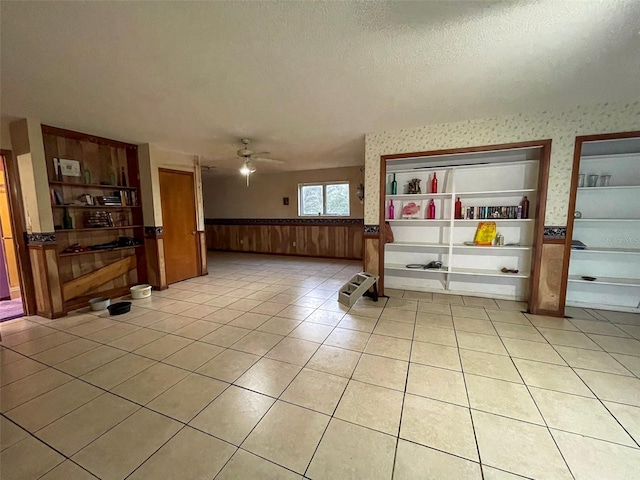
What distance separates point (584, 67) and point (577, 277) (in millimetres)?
2522

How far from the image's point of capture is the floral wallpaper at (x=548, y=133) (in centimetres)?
281

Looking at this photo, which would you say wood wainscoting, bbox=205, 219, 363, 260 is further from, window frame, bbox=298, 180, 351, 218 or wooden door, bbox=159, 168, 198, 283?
wooden door, bbox=159, 168, 198, 283

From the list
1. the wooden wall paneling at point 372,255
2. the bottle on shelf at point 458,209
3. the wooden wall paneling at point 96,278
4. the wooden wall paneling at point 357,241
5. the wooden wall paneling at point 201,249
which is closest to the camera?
the wooden wall paneling at point 96,278

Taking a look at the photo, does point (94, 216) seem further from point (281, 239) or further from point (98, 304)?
point (281, 239)

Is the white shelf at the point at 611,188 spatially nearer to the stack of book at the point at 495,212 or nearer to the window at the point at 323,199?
the stack of book at the point at 495,212

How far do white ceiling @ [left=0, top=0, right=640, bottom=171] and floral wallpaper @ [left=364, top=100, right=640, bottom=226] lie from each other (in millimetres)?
197

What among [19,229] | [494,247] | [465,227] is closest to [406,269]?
[465,227]

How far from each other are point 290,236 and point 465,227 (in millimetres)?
4715

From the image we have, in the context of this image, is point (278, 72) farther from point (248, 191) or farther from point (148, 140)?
point (248, 191)

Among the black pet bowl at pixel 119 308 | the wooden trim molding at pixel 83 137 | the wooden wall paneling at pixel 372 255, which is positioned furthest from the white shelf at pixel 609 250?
the wooden trim molding at pixel 83 137

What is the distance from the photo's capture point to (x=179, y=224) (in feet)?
16.4

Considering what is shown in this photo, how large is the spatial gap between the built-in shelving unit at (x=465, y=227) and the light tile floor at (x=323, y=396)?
0.69m

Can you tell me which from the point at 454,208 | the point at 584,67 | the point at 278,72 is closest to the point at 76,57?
the point at 278,72

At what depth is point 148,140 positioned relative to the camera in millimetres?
4051
